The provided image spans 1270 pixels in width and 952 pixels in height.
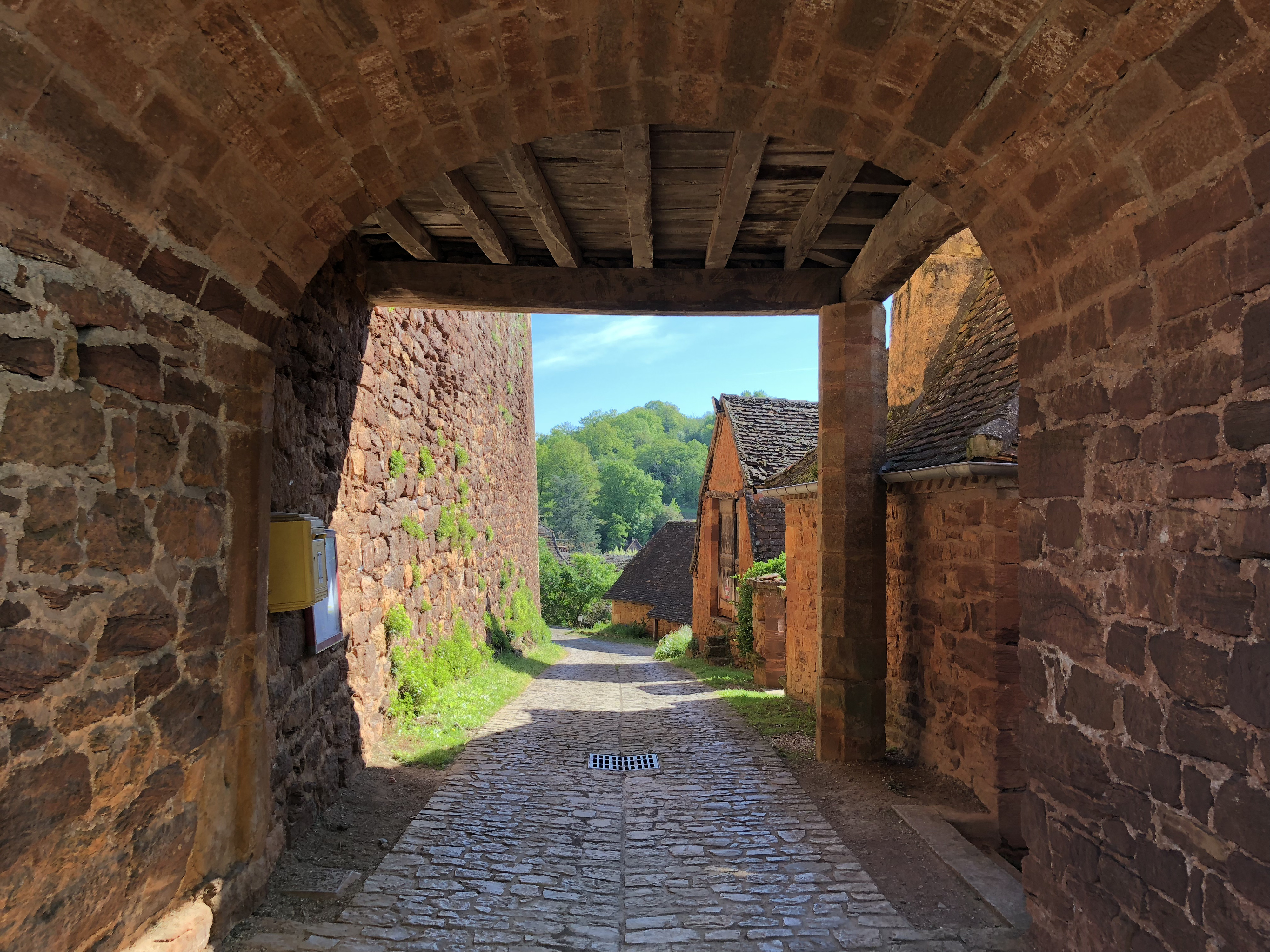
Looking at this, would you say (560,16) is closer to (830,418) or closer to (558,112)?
(558,112)

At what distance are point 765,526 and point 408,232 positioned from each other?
37.0 ft

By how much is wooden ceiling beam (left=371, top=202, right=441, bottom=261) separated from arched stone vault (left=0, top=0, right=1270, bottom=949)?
1.72 metres

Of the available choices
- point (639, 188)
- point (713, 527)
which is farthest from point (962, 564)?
point (713, 527)

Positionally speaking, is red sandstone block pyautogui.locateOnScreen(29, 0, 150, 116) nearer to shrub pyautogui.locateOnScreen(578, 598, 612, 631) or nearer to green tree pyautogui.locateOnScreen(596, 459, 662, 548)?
shrub pyautogui.locateOnScreen(578, 598, 612, 631)

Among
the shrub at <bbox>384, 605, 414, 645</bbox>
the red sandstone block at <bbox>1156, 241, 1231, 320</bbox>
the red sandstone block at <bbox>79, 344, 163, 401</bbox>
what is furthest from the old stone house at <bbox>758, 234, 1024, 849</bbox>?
the red sandstone block at <bbox>79, 344, 163, 401</bbox>

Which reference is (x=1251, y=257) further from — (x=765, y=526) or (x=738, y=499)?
(x=738, y=499)

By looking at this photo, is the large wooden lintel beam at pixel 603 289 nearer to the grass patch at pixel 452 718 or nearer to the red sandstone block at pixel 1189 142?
the grass patch at pixel 452 718

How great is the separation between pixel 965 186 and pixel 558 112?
1585 mm

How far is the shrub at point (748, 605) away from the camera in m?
12.5

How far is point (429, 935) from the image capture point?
3141 mm

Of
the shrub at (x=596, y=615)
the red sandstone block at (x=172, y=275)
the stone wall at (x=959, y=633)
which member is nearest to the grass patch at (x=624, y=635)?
the shrub at (x=596, y=615)

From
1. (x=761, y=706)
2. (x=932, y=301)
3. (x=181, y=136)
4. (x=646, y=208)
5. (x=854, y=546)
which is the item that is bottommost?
(x=761, y=706)

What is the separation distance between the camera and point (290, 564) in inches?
143

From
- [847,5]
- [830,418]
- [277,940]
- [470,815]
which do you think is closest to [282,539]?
[277,940]
